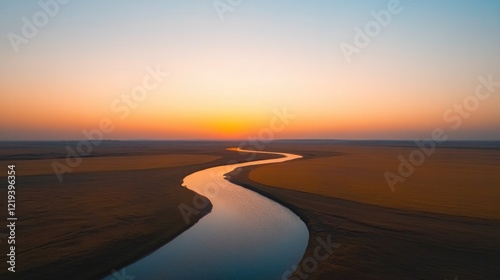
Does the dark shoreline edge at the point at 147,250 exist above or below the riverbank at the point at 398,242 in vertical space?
above

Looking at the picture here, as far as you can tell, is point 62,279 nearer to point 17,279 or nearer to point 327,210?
point 17,279

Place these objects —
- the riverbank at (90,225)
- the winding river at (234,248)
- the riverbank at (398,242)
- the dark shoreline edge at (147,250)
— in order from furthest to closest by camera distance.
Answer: the dark shoreline edge at (147,250), the winding river at (234,248), the riverbank at (90,225), the riverbank at (398,242)

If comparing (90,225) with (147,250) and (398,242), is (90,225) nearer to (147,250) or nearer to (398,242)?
(147,250)

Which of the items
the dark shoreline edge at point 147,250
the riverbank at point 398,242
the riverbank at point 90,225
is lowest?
the riverbank at point 398,242

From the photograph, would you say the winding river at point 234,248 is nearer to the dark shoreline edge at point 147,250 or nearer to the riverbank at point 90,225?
the dark shoreline edge at point 147,250

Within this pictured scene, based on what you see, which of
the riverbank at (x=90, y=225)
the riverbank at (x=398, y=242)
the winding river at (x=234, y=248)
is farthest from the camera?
the winding river at (x=234, y=248)

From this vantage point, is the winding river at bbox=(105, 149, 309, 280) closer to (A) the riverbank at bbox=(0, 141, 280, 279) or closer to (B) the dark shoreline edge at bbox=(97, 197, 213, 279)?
(B) the dark shoreline edge at bbox=(97, 197, 213, 279)

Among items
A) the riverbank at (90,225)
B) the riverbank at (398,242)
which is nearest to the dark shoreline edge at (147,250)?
the riverbank at (90,225)

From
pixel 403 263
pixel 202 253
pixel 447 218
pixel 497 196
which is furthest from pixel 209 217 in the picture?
pixel 497 196

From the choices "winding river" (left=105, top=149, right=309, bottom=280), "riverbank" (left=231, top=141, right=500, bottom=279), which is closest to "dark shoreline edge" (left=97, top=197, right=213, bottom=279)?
"winding river" (left=105, top=149, right=309, bottom=280)
